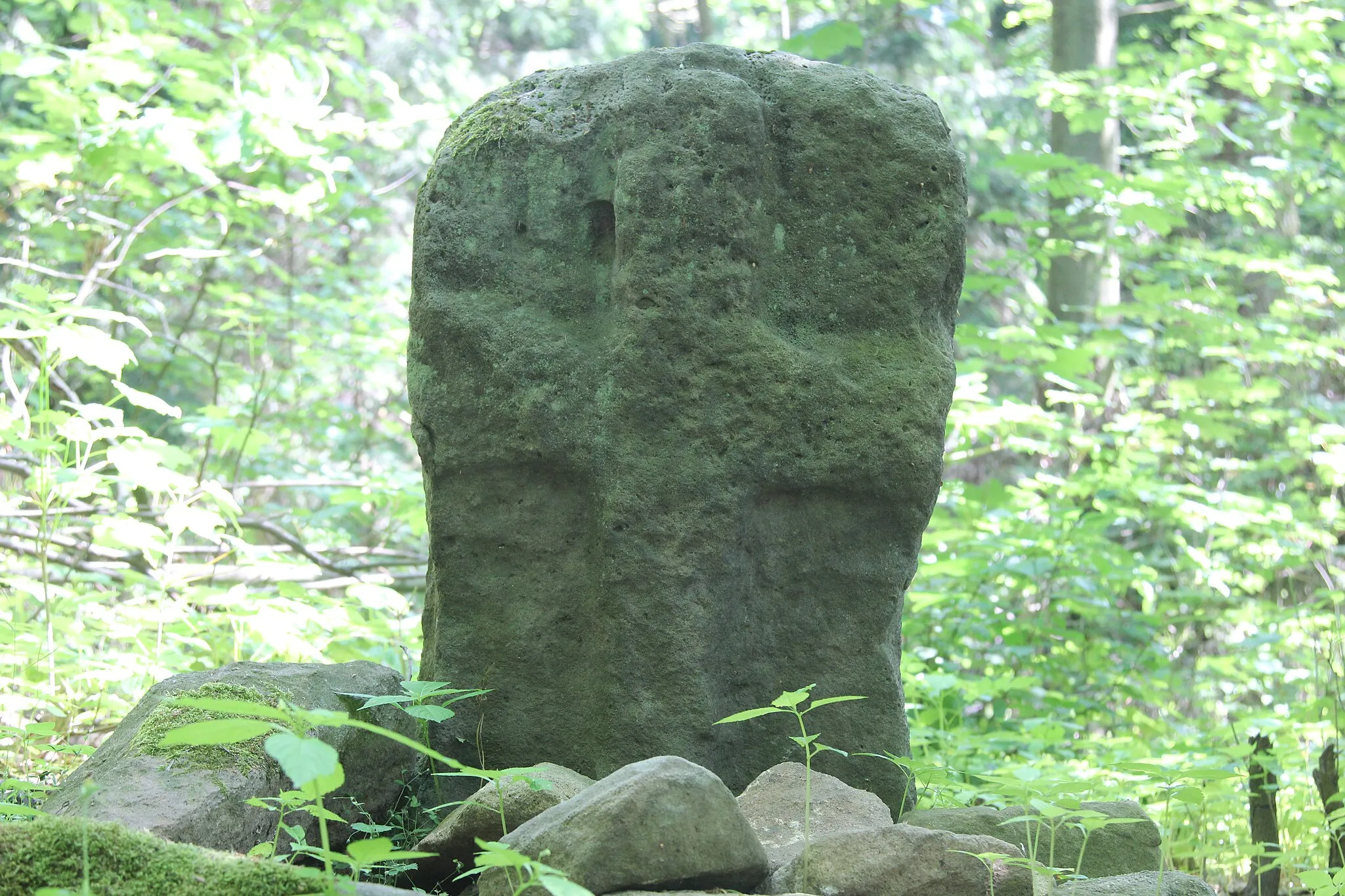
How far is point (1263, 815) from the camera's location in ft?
11.2

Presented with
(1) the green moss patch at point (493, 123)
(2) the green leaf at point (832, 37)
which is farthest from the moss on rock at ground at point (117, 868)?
(2) the green leaf at point (832, 37)

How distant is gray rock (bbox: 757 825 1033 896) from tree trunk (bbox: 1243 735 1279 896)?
166cm

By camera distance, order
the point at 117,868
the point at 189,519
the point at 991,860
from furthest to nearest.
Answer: the point at 189,519, the point at 991,860, the point at 117,868

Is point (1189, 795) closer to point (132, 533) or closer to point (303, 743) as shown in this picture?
point (303, 743)

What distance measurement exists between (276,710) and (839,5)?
10262mm

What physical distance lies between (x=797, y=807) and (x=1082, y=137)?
636 cm

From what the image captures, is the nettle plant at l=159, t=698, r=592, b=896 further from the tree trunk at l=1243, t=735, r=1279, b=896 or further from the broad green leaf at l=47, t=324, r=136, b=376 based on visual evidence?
the tree trunk at l=1243, t=735, r=1279, b=896

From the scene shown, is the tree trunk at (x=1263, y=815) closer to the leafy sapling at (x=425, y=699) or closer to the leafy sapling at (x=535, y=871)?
the leafy sapling at (x=425, y=699)

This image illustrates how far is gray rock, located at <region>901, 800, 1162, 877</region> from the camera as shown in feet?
8.45

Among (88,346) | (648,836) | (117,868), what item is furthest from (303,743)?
(88,346)

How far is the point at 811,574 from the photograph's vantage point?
2.79 metres

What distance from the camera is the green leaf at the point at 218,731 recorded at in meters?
1.41

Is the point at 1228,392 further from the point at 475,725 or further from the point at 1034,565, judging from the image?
the point at 475,725

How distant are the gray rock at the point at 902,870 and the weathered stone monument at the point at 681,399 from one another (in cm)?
67
